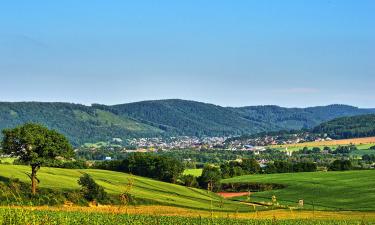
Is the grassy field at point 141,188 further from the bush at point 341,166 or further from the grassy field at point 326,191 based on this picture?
the bush at point 341,166

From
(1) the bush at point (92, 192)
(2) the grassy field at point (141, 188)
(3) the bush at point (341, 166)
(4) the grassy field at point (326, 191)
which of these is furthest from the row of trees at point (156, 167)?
(1) the bush at point (92, 192)

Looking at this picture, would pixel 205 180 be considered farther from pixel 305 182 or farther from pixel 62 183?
pixel 62 183

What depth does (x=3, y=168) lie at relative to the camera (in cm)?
9850

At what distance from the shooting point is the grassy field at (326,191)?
3905 inches

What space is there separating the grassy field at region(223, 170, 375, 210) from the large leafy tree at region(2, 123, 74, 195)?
138 feet

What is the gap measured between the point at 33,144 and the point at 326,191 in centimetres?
6713

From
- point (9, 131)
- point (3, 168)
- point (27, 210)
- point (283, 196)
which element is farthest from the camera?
point (283, 196)

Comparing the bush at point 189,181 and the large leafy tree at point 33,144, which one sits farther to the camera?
the bush at point 189,181

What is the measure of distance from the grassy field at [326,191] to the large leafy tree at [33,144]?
138 feet

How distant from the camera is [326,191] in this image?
119438 millimetres

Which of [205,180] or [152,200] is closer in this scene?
[152,200]

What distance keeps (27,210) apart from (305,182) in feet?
430

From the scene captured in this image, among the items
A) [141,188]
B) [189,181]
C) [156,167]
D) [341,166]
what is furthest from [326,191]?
[341,166]

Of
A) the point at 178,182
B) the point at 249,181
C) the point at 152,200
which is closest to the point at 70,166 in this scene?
the point at 178,182
